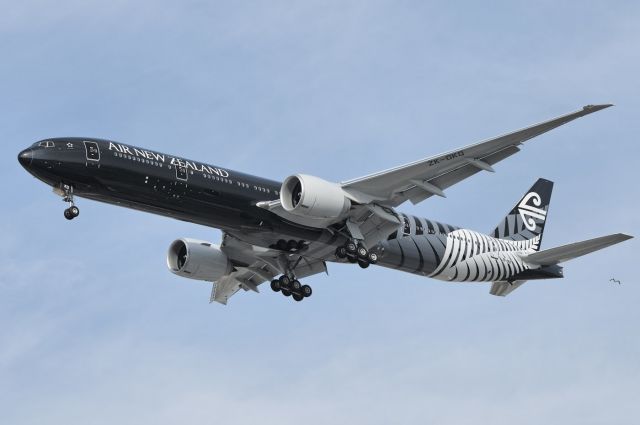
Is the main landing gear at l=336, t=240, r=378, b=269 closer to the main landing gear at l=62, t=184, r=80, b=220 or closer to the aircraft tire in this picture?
the aircraft tire

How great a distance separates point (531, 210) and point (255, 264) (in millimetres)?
14584

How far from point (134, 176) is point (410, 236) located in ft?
40.7

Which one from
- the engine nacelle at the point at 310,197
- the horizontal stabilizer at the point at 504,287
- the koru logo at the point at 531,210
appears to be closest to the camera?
the engine nacelle at the point at 310,197

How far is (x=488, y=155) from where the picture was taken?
4319 cm

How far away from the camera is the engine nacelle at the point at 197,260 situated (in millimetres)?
49594

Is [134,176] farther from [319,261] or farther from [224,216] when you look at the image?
[319,261]

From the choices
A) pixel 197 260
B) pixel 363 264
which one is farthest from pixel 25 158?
pixel 363 264

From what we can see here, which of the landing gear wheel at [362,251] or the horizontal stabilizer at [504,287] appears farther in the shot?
the horizontal stabilizer at [504,287]

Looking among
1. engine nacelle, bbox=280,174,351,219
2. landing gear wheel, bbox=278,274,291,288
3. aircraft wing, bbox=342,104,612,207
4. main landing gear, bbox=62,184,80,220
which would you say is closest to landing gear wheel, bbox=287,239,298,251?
landing gear wheel, bbox=278,274,291,288

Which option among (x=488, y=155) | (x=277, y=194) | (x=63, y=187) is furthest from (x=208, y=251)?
(x=488, y=155)

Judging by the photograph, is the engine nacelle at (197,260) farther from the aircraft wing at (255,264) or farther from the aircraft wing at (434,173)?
the aircraft wing at (434,173)

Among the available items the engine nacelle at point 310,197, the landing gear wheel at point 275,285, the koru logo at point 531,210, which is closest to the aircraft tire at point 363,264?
the engine nacelle at point 310,197

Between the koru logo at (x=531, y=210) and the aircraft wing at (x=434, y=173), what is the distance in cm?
1215

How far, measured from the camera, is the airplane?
136 feet
